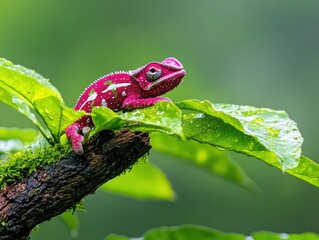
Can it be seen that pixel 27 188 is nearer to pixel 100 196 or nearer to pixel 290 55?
pixel 100 196

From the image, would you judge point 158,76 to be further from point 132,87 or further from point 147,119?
point 147,119

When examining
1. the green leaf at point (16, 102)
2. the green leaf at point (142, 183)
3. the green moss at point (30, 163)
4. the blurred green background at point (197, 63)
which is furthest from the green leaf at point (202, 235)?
the blurred green background at point (197, 63)

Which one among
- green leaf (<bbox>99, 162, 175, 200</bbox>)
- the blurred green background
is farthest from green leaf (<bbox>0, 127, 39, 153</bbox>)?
the blurred green background

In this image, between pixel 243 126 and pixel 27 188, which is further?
pixel 27 188

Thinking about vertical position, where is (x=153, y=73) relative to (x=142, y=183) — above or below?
above

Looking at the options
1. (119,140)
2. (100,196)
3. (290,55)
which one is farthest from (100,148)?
(290,55)

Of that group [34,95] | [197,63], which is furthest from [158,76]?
[197,63]
